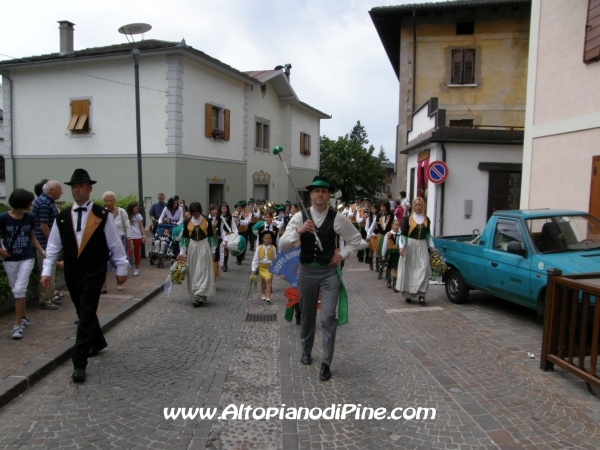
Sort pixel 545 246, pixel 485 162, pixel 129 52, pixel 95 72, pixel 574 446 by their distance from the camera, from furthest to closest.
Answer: pixel 95 72
pixel 129 52
pixel 485 162
pixel 545 246
pixel 574 446

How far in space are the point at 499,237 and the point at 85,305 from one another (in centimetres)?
606

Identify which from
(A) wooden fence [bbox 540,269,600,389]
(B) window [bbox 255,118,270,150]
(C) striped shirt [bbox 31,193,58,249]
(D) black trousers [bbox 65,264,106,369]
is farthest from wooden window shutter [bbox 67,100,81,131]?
(A) wooden fence [bbox 540,269,600,389]

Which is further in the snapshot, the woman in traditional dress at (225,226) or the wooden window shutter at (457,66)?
the wooden window shutter at (457,66)

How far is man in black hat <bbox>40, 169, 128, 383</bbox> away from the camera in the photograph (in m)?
5.20

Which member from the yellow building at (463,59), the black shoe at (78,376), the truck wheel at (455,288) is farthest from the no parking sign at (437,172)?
the black shoe at (78,376)

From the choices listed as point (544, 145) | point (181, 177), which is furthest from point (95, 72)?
point (544, 145)

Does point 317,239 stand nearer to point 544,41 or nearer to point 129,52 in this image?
point 544,41

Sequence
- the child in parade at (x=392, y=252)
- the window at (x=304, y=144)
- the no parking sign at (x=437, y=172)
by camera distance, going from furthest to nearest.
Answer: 1. the window at (x=304, y=144)
2. the no parking sign at (x=437, y=172)
3. the child in parade at (x=392, y=252)

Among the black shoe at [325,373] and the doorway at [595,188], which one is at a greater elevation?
the doorway at [595,188]

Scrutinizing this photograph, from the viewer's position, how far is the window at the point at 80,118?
70.3 feet

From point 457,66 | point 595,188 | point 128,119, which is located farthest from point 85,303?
point 457,66

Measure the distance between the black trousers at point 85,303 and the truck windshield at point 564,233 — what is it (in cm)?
575

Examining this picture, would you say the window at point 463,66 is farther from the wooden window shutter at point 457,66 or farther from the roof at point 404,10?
the roof at point 404,10

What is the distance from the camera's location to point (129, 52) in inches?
786
